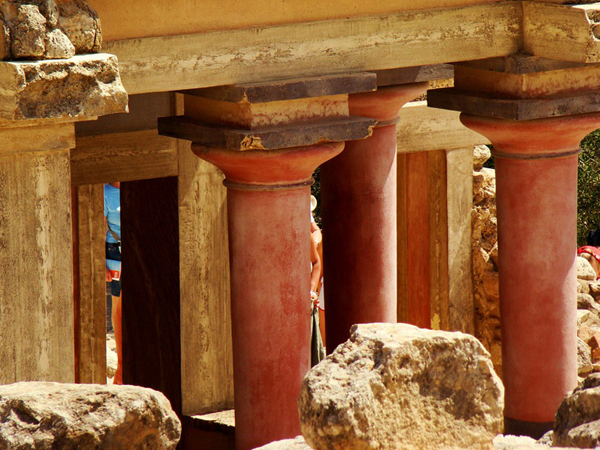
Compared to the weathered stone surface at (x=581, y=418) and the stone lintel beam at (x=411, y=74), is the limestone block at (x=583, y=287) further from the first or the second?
the weathered stone surface at (x=581, y=418)

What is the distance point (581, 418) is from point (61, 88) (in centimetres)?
265

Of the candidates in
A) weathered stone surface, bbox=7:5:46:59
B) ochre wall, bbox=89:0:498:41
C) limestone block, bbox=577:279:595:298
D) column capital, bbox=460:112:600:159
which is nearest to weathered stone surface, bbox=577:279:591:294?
limestone block, bbox=577:279:595:298

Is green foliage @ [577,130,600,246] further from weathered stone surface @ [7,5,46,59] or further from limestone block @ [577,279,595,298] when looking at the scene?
weathered stone surface @ [7,5,46,59]

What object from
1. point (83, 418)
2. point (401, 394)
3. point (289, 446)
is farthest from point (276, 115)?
point (83, 418)

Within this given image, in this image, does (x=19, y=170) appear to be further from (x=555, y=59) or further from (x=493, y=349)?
(x=493, y=349)

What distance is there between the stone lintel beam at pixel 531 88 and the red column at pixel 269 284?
131 cm

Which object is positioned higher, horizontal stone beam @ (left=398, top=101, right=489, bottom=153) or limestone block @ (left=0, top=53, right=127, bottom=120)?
limestone block @ (left=0, top=53, right=127, bottom=120)

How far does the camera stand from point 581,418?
444 centimetres

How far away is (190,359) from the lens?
30.5 feet

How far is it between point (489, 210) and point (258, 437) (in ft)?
13.8

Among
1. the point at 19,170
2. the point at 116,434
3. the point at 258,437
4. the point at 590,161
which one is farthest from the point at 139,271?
the point at 590,161

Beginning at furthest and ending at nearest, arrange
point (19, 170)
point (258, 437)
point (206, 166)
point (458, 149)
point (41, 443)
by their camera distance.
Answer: point (458, 149)
point (206, 166)
point (258, 437)
point (19, 170)
point (41, 443)

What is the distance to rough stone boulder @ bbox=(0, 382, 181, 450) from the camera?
161 inches

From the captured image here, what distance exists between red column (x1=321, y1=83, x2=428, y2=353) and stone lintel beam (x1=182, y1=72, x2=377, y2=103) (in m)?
1.94
